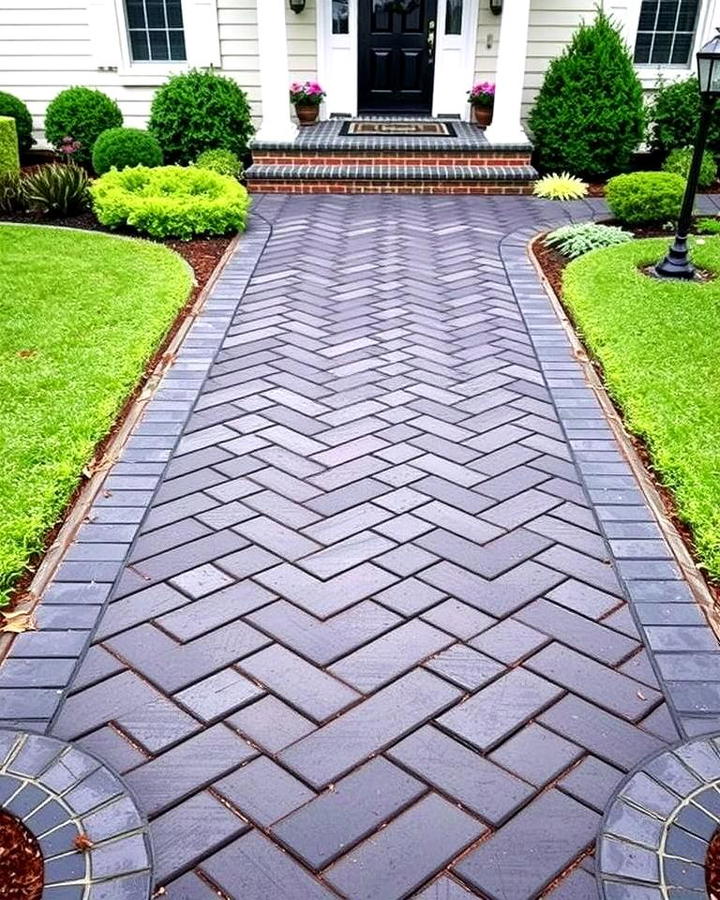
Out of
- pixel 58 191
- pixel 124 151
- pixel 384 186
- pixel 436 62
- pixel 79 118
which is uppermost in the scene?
pixel 436 62

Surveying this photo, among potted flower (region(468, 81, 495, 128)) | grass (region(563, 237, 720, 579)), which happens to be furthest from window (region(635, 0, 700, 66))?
grass (region(563, 237, 720, 579))

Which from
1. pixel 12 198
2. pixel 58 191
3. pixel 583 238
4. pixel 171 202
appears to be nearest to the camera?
pixel 583 238

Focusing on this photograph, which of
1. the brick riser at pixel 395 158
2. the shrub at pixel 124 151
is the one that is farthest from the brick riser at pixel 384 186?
the shrub at pixel 124 151

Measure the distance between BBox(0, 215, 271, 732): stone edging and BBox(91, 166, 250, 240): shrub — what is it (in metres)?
2.31

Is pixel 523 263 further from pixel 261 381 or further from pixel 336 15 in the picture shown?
pixel 336 15

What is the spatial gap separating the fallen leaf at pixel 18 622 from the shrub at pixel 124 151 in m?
6.85

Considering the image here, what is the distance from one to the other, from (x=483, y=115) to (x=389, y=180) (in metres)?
2.15

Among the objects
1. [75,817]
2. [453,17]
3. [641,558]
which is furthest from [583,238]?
[75,817]

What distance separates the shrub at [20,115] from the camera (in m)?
9.74

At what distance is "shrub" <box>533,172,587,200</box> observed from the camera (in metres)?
8.64

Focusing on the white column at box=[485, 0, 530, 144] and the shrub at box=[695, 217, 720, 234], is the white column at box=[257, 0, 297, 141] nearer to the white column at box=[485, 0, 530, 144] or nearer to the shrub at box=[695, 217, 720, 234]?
the white column at box=[485, 0, 530, 144]

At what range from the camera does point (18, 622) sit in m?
2.66

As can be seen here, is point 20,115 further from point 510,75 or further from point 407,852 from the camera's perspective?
point 407,852

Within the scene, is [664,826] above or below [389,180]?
below
